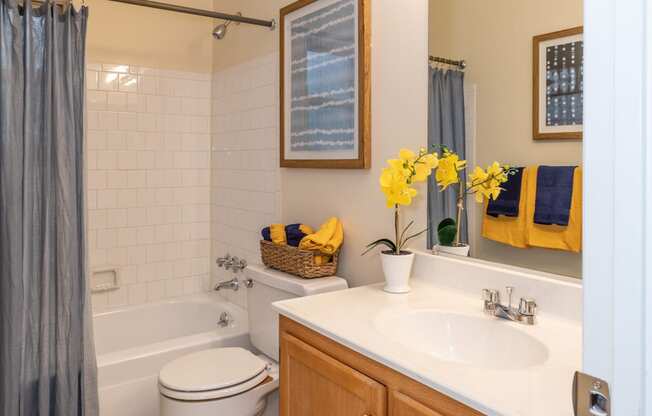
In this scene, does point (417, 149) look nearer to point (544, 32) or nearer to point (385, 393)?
point (544, 32)

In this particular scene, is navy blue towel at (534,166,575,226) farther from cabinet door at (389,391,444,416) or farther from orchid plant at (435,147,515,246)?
cabinet door at (389,391,444,416)

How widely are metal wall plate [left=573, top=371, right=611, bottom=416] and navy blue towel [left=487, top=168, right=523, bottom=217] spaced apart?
101cm

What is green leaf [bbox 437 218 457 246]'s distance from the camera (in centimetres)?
168

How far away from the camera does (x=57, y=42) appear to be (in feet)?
6.42

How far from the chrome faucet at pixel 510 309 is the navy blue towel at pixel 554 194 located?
0.74 ft

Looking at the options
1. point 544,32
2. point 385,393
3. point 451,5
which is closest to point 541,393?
point 385,393

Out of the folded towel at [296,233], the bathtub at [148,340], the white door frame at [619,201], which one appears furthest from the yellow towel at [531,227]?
the bathtub at [148,340]

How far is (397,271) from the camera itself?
164cm

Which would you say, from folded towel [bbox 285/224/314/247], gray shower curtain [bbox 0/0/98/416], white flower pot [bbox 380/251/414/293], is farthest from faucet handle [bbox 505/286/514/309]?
gray shower curtain [bbox 0/0/98/416]

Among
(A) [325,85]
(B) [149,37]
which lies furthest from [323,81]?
(B) [149,37]

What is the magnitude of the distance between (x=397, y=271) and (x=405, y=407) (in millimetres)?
603

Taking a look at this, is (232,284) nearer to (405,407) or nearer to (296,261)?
(296,261)

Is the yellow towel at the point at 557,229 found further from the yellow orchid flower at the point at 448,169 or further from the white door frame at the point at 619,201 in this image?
the white door frame at the point at 619,201

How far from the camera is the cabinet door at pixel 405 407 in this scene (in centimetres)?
103
